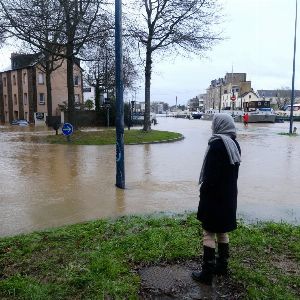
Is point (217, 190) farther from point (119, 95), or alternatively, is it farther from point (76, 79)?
point (76, 79)

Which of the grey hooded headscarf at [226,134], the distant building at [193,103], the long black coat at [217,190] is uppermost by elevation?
the distant building at [193,103]

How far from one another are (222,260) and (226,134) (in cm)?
131

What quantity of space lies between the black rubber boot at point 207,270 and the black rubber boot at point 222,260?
0.11 m

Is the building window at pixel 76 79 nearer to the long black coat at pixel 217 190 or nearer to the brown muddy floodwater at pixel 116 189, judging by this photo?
the brown muddy floodwater at pixel 116 189

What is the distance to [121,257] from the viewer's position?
4.44m

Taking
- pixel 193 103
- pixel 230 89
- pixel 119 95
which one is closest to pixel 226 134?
pixel 119 95

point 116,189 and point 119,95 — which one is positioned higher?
point 119,95

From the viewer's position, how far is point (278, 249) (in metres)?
4.79

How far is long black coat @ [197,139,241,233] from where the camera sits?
12.9ft

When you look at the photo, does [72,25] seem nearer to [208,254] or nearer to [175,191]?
[175,191]

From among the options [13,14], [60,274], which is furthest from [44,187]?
[13,14]

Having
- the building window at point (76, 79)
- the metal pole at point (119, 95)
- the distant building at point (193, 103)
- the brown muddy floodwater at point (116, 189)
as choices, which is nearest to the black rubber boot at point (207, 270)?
the brown muddy floodwater at point (116, 189)

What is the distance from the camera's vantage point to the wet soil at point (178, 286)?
11.9 feet

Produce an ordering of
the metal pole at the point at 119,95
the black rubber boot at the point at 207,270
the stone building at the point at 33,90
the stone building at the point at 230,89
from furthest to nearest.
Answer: the stone building at the point at 230,89
the stone building at the point at 33,90
the metal pole at the point at 119,95
the black rubber boot at the point at 207,270
